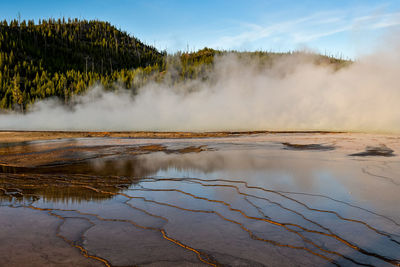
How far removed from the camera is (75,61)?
107562mm

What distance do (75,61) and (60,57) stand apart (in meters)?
5.25

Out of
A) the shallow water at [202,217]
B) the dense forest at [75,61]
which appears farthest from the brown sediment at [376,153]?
the dense forest at [75,61]

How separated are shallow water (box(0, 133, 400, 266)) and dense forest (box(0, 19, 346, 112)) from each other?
65.7 m

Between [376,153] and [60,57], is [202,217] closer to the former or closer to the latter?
[376,153]

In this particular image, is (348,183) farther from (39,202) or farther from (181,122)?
(181,122)

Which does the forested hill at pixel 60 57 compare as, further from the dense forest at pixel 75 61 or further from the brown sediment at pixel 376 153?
the brown sediment at pixel 376 153

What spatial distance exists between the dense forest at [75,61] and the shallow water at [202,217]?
65.7 m

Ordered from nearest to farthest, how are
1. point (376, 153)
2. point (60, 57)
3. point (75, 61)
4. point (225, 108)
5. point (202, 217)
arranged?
point (202, 217) → point (376, 153) → point (225, 108) → point (60, 57) → point (75, 61)

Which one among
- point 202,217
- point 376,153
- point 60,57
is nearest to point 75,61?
point 60,57

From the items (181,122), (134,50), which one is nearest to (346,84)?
(181,122)

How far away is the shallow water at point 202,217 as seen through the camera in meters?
3.59

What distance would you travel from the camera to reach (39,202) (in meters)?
5.99

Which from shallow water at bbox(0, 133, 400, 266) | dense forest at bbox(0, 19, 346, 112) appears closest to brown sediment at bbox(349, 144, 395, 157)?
shallow water at bbox(0, 133, 400, 266)

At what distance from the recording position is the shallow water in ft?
11.8
